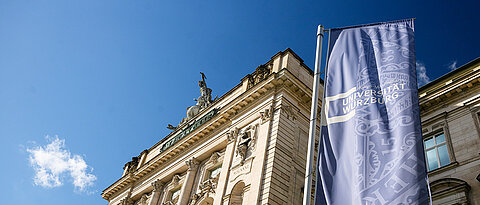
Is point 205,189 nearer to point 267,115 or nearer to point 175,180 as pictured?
point 175,180

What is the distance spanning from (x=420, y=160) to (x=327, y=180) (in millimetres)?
2189

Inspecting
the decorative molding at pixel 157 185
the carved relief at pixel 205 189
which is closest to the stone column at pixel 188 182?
the carved relief at pixel 205 189

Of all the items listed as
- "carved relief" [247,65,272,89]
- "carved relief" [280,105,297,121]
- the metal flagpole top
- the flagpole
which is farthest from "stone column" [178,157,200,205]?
the metal flagpole top

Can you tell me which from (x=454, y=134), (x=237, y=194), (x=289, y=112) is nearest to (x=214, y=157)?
(x=237, y=194)

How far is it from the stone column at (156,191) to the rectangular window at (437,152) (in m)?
20.5

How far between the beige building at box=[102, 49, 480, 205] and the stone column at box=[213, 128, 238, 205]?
0.07 meters

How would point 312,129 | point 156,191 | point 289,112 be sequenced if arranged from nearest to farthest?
point 312,129 → point 289,112 → point 156,191

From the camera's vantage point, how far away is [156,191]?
32.6m

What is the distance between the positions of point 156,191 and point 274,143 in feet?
47.1

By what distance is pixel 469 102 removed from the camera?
21.4 meters

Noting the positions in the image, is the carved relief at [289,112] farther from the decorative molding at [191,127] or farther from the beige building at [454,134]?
the beige building at [454,134]

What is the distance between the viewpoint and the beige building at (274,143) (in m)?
20.0

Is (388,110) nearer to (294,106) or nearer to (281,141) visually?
(281,141)

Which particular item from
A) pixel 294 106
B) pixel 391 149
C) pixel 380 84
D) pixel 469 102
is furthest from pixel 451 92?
pixel 391 149
